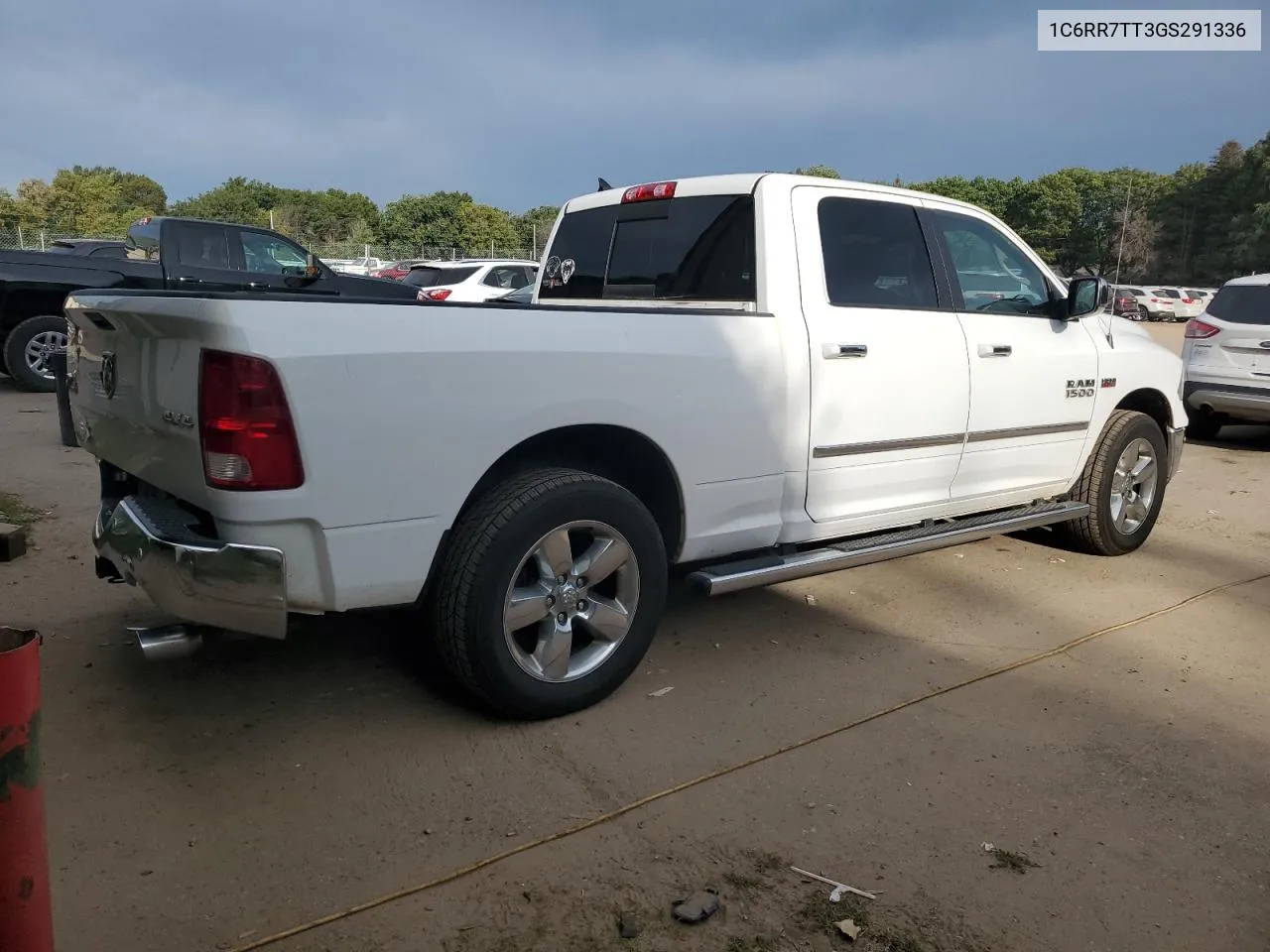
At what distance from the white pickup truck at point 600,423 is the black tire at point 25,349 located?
7.39 meters

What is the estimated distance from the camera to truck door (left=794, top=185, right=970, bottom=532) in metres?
3.95

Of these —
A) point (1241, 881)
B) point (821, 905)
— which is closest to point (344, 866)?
point (821, 905)

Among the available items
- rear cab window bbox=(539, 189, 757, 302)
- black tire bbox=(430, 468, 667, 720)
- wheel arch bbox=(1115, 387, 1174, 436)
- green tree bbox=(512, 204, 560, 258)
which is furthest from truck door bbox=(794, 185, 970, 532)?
green tree bbox=(512, 204, 560, 258)

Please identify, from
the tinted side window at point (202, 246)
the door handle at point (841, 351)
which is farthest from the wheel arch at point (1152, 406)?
the tinted side window at point (202, 246)

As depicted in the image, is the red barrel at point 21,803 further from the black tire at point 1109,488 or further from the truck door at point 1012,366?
the black tire at point 1109,488

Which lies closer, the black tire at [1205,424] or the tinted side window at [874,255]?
the tinted side window at [874,255]

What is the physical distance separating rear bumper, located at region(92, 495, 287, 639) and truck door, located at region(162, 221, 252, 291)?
27.8ft

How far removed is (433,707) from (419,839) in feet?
2.70

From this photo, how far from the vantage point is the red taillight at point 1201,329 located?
943 cm

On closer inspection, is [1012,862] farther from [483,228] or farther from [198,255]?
Result: [483,228]

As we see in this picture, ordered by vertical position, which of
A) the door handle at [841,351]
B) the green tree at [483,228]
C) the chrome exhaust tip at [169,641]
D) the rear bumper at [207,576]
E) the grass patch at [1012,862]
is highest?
the green tree at [483,228]

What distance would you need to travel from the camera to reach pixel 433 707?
347cm

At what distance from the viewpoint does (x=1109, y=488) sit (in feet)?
17.8

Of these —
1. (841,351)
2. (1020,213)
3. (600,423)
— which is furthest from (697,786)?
(1020,213)
